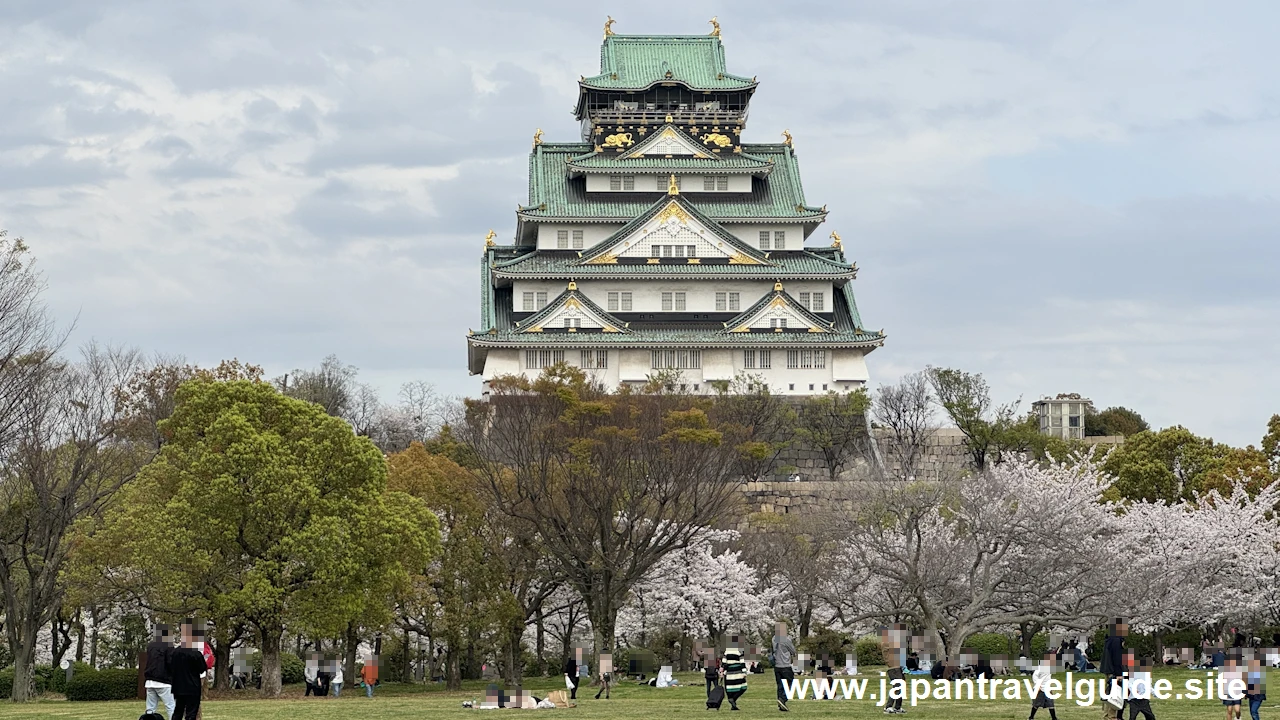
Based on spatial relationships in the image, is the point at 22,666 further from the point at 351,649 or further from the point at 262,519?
the point at 351,649

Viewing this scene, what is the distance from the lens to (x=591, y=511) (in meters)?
39.9

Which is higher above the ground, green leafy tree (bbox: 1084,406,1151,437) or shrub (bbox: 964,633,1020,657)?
green leafy tree (bbox: 1084,406,1151,437)

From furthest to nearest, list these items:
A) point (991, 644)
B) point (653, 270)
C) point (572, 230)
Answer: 1. point (572, 230)
2. point (653, 270)
3. point (991, 644)

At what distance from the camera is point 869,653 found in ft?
159

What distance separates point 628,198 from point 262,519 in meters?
49.8

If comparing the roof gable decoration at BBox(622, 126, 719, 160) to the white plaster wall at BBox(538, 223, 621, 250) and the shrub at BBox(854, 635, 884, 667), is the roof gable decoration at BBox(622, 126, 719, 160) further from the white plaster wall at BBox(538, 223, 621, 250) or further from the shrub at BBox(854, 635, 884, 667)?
the shrub at BBox(854, 635, 884, 667)

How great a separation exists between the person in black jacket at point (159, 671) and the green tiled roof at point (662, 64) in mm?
72344

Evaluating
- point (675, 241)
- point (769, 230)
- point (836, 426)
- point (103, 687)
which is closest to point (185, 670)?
point (103, 687)

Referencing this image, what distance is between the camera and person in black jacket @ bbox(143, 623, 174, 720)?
1762 centimetres

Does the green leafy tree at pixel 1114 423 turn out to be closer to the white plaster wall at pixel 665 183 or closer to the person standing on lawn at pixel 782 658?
the white plaster wall at pixel 665 183

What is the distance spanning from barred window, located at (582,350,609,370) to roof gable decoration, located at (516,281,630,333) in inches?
41.1

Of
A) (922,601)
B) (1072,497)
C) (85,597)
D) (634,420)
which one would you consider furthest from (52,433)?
(1072,497)

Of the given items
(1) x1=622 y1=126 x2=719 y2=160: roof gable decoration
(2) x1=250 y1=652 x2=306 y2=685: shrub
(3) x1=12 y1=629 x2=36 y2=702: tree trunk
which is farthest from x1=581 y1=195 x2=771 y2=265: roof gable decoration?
(3) x1=12 y1=629 x2=36 y2=702: tree trunk

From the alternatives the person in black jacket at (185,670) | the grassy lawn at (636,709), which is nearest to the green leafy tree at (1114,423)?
the grassy lawn at (636,709)
